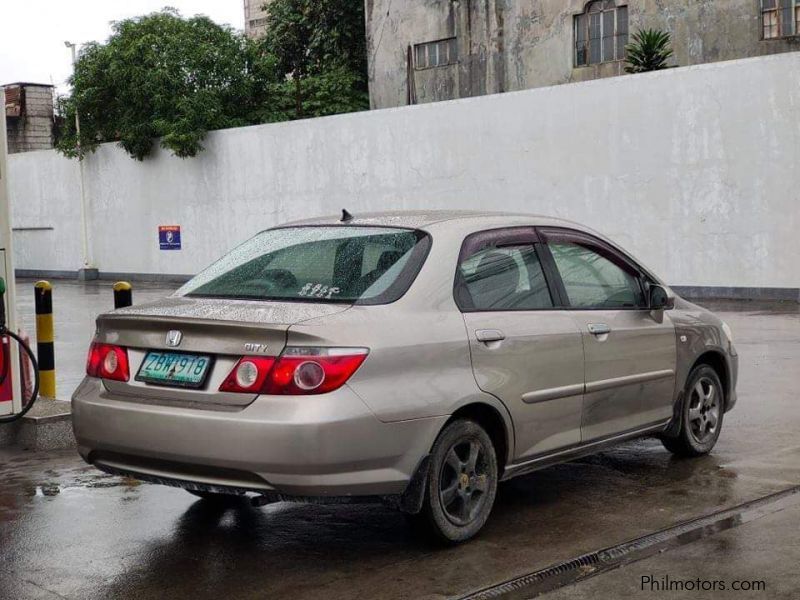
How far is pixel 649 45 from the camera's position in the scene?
23.7 metres

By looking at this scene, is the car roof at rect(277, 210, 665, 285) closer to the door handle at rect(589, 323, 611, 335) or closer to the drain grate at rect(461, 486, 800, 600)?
the door handle at rect(589, 323, 611, 335)

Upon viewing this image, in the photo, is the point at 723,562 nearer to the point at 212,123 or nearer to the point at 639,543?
the point at 639,543

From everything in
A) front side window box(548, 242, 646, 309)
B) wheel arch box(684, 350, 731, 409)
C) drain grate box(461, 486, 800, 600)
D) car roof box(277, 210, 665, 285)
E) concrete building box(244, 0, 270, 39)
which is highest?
concrete building box(244, 0, 270, 39)

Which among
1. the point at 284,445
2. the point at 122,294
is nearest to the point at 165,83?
the point at 122,294

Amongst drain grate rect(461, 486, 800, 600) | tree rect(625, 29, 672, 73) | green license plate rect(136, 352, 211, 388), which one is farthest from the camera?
tree rect(625, 29, 672, 73)

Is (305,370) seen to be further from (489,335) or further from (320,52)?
(320,52)

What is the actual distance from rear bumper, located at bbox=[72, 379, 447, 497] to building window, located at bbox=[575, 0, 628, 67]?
24.9 meters

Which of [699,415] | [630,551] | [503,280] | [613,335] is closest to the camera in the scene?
[630,551]

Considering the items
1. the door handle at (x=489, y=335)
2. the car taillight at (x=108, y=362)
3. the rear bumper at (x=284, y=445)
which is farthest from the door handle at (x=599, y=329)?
the car taillight at (x=108, y=362)

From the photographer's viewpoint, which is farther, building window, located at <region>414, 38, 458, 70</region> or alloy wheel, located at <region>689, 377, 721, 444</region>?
building window, located at <region>414, 38, 458, 70</region>

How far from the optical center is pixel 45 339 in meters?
9.38

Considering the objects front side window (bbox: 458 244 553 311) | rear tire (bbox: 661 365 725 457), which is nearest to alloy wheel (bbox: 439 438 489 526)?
front side window (bbox: 458 244 553 311)

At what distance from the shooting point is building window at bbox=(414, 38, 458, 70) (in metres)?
32.7

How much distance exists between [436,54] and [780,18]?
34.0ft
